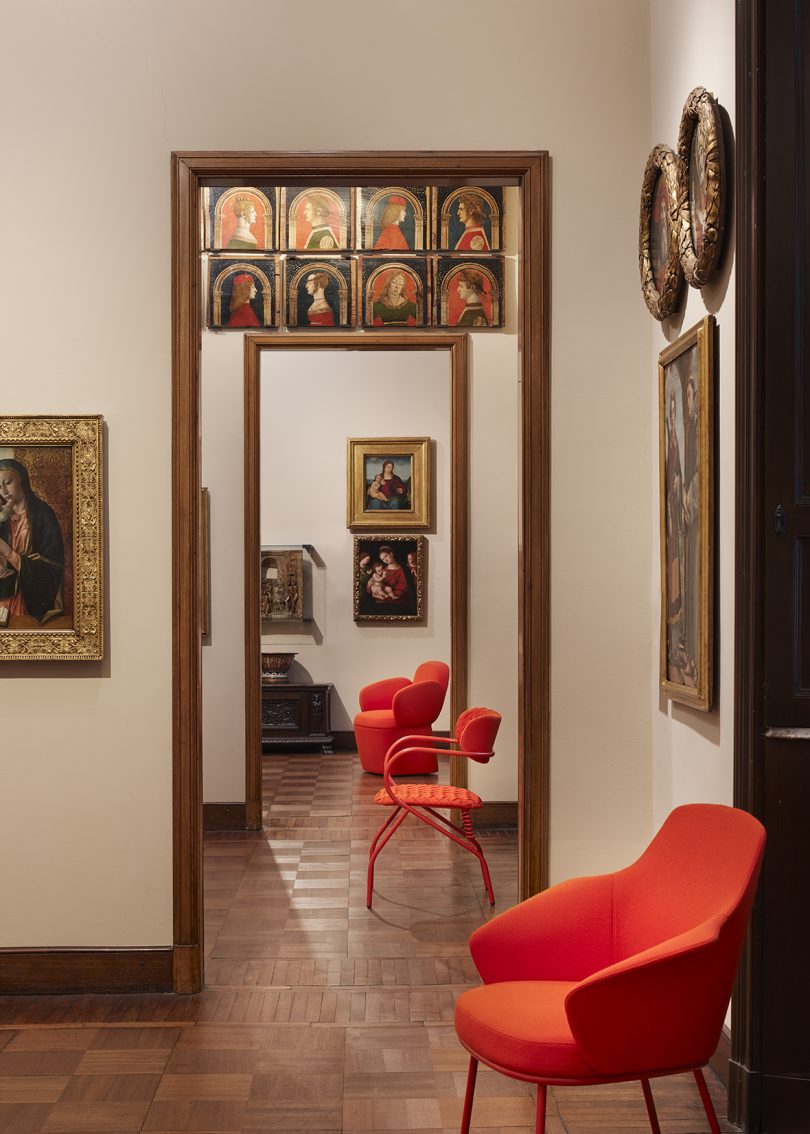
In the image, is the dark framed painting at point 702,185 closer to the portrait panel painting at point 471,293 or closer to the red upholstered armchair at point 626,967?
the red upholstered armchair at point 626,967

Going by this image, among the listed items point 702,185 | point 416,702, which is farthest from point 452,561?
point 702,185

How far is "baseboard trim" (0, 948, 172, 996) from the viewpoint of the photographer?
406 cm

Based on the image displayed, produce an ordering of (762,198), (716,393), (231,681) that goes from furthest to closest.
Result: 1. (231,681)
2. (716,393)
3. (762,198)

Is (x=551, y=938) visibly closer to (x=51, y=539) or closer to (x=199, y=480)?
(x=199, y=480)

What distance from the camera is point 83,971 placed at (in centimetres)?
406

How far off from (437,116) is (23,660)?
2514mm

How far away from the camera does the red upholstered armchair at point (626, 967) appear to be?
232 cm

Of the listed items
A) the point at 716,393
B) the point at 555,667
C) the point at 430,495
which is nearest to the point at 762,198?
the point at 716,393

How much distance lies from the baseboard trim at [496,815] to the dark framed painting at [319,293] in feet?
10.5

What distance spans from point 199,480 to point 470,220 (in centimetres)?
355

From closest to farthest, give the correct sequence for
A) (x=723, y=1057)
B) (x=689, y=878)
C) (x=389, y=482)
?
(x=689, y=878)
(x=723, y=1057)
(x=389, y=482)

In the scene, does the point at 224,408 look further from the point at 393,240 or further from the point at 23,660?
the point at 23,660

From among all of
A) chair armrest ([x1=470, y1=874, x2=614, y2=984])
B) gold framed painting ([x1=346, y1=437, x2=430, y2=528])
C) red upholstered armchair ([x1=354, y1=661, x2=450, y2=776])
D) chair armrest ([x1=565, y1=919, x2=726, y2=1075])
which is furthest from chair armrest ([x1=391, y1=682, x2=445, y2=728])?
chair armrest ([x1=565, y1=919, x2=726, y2=1075])

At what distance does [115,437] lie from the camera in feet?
13.4
